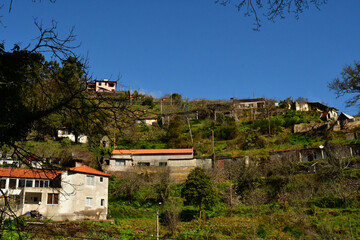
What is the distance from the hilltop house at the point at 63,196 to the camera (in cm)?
3102

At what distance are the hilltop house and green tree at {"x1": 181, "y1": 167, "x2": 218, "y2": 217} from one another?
806 centimetres

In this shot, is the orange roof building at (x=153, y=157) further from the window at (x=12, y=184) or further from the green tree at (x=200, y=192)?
the window at (x=12, y=184)

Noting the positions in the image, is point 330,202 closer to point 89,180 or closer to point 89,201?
point 89,201

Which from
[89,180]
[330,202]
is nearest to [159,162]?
[89,180]

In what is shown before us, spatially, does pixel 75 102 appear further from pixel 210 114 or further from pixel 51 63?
pixel 210 114

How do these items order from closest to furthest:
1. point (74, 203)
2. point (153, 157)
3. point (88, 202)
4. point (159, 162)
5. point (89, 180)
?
point (74, 203) → point (88, 202) → point (89, 180) → point (159, 162) → point (153, 157)

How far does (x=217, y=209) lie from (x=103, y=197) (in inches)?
421

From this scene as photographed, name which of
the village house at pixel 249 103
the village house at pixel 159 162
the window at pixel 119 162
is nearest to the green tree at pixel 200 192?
the village house at pixel 159 162

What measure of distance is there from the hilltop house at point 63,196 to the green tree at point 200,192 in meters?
8.06

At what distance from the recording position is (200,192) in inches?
1241

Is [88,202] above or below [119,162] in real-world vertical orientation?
below

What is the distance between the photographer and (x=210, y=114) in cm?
6538

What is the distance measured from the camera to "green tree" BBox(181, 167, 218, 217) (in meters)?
31.5

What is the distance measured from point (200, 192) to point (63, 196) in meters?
11.9
